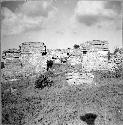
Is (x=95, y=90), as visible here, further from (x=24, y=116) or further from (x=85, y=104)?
(x=24, y=116)

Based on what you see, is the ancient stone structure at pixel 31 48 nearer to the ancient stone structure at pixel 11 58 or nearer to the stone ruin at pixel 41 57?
the stone ruin at pixel 41 57

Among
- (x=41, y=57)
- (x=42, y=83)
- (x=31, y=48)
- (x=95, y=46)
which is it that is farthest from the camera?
(x=95, y=46)

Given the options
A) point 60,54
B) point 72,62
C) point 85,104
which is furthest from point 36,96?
point 60,54

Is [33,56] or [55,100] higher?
[33,56]

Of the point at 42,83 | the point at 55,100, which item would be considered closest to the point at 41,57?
the point at 42,83

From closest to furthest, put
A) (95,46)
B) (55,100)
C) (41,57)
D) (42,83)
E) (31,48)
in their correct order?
(55,100)
(42,83)
(41,57)
(31,48)
(95,46)

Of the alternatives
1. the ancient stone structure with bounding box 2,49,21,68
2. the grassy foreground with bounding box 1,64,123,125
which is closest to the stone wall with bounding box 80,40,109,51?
the grassy foreground with bounding box 1,64,123,125

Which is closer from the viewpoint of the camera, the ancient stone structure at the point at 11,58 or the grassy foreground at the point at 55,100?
the grassy foreground at the point at 55,100

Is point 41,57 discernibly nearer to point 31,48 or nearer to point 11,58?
point 31,48

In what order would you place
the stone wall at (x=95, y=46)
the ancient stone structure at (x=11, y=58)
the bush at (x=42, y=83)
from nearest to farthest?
1. the bush at (x=42, y=83)
2. the ancient stone structure at (x=11, y=58)
3. the stone wall at (x=95, y=46)

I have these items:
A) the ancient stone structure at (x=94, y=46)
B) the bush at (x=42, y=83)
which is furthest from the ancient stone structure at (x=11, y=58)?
the ancient stone structure at (x=94, y=46)

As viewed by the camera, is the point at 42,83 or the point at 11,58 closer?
the point at 42,83

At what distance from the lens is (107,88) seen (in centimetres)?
1032

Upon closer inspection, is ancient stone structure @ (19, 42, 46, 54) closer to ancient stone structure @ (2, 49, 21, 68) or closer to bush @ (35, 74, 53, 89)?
ancient stone structure @ (2, 49, 21, 68)
